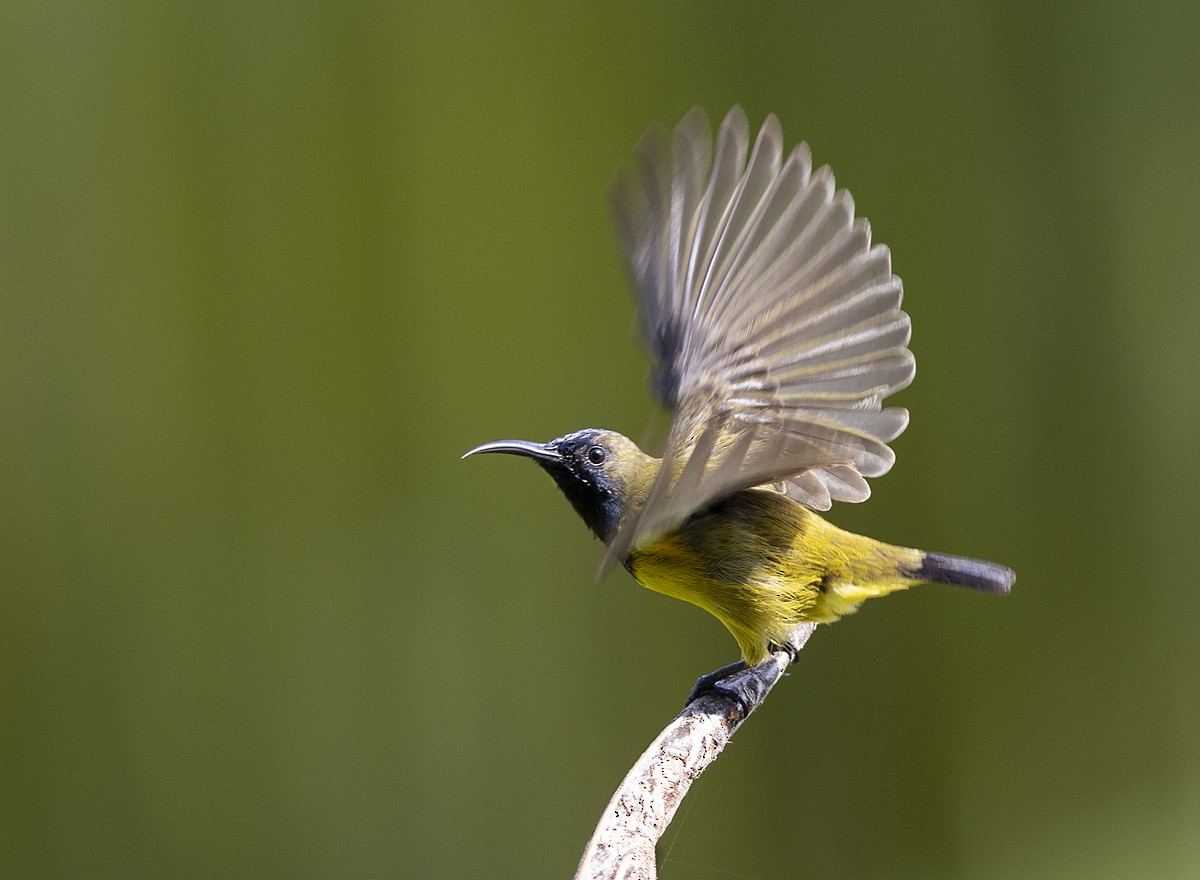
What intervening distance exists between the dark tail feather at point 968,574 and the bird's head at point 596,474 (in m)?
0.48

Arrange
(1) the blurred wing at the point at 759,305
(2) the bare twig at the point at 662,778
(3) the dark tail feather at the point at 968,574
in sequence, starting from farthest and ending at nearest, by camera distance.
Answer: (3) the dark tail feather at the point at 968,574
(1) the blurred wing at the point at 759,305
(2) the bare twig at the point at 662,778

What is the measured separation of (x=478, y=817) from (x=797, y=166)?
2.22m

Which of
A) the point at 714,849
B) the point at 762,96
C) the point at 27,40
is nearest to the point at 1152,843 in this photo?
the point at 714,849

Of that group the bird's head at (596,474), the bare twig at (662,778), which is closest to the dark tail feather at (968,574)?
the bare twig at (662,778)

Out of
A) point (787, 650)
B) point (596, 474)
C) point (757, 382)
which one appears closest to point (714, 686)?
point (787, 650)

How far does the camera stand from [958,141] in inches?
134

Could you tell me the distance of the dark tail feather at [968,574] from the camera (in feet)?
6.23

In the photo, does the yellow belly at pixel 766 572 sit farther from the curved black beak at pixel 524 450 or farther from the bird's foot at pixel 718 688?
the curved black beak at pixel 524 450

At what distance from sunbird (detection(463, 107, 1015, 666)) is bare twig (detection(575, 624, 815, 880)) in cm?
11

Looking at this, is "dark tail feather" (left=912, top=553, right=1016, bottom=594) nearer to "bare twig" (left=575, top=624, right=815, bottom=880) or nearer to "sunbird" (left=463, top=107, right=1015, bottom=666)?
"sunbird" (left=463, top=107, right=1015, bottom=666)

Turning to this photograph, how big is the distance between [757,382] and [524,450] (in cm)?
43

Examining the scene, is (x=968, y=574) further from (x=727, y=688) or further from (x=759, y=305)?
(x=759, y=305)

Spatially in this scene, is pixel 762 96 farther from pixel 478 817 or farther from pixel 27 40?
pixel 478 817

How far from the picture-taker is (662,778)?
156 centimetres
